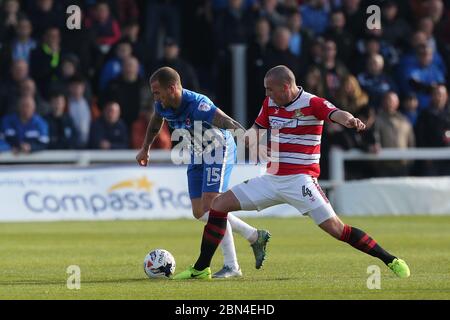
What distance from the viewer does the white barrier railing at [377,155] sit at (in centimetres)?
2327

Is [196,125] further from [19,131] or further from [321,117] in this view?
[19,131]

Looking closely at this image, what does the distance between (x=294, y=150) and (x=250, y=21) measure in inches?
511

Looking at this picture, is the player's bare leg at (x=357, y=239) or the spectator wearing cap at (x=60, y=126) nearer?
the player's bare leg at (x=357, y=239)

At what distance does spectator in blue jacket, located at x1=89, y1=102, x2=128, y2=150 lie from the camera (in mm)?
22781

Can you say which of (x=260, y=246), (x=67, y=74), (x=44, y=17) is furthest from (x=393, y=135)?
(x=260, y=246)

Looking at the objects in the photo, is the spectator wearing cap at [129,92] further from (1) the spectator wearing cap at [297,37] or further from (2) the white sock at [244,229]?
(2) the white sock at [244,229]

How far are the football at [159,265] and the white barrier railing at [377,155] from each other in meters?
11.0

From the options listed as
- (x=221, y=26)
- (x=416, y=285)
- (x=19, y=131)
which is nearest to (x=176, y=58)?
(x=221, y=26)

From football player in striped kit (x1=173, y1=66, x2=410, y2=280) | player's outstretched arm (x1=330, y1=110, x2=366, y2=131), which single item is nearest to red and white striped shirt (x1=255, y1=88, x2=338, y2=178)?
football player in striped kit (x1=173, y1=66, x2=410, y2=280)

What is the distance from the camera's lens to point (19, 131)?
22.2 m

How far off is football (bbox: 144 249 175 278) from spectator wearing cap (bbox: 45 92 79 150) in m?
10.3

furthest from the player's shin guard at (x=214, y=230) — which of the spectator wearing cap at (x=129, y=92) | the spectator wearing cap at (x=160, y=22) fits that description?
the spectator wearing cap at (x=160, y=22)

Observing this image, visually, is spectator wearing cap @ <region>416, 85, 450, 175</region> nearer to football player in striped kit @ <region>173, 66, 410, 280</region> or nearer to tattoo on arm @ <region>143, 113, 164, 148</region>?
tattoo on arm @ <region>143, 113, 164, 148</region>
